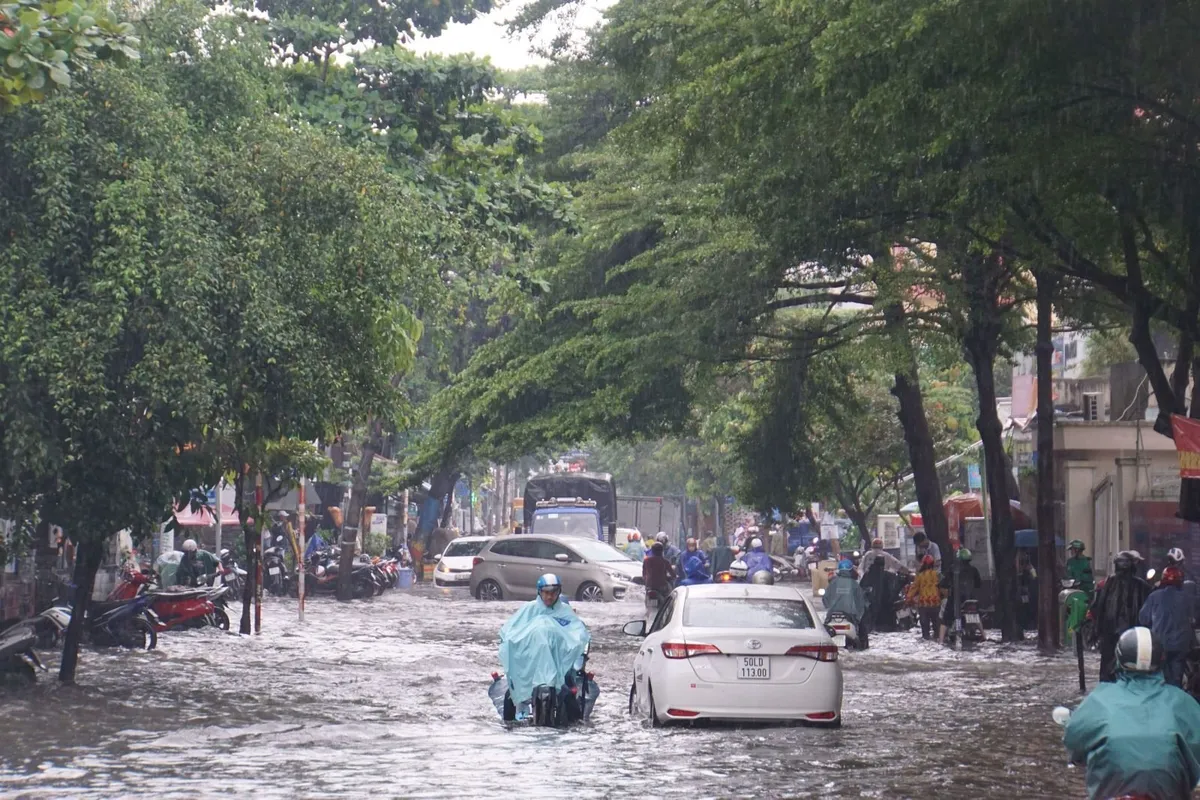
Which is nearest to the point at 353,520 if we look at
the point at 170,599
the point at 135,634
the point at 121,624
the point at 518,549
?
the point at 518,549

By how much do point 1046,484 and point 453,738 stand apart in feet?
41.6

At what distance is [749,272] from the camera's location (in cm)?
2302

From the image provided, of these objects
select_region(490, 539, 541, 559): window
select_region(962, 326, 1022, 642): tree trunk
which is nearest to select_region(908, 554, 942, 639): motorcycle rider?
select_region(962, 326, 1022, 642): tree trunk

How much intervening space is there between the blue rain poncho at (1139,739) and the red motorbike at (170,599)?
19.0 metres

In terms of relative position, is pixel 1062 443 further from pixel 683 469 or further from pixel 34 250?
pixel 683 469

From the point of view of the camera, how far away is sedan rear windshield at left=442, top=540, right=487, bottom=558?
44906 mm

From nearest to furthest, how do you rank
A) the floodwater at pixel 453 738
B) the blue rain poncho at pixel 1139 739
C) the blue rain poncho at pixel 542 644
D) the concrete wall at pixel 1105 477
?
the blue rain poncho at pixel 1139 739 < the floodwater at pixel 453 738 < the blue rain poncho at pixel 542 644 < the concrete wall at pixel 1105 477

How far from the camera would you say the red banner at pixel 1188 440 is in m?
15.7

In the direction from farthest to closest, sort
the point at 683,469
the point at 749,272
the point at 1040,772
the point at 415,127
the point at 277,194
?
1. the point at 683,469
2. the point at 749,272
3. the point at 415,127
4. the point at 277,194
5. the point at 1040,772

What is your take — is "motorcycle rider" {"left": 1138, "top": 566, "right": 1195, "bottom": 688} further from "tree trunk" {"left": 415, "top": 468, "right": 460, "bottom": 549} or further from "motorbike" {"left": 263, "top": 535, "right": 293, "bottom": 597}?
"tree trunk" {"left": 415, "top": 468, "right": 460, "bottom": 549}

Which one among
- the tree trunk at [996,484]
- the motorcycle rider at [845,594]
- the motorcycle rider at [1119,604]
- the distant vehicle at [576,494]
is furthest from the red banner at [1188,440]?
the distant vehicle at [576,494]

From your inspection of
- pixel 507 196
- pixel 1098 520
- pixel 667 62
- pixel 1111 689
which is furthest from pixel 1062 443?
pixel 1111 689

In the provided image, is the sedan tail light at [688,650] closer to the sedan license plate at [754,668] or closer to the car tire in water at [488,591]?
the sedan license plate at [754,668]

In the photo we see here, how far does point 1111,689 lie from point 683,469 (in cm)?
7316
